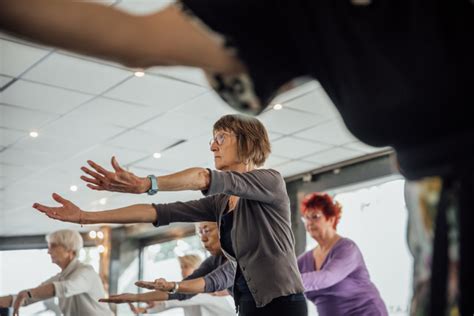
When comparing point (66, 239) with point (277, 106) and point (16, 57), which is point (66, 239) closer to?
point (16, 57)

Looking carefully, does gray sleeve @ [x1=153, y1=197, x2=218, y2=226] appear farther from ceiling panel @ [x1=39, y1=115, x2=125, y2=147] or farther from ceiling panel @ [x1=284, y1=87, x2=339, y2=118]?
ceiling panel @ [x1=39, y1=115, x2=125, y2=147]

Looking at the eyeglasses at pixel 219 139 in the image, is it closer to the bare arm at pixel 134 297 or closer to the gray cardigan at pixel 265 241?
the gray cardigan at pixel 265 241

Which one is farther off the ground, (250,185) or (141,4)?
(141,4)

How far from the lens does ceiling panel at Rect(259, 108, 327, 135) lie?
6.96 metres

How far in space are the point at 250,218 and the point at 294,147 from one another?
5776 millimetres

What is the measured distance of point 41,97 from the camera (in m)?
6.42

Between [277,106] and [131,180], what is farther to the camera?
[277,106]

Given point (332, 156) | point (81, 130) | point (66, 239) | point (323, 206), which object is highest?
point (81, 130)

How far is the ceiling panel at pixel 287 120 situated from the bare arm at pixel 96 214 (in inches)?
189

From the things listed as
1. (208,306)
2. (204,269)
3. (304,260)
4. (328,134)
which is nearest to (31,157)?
(328,134)

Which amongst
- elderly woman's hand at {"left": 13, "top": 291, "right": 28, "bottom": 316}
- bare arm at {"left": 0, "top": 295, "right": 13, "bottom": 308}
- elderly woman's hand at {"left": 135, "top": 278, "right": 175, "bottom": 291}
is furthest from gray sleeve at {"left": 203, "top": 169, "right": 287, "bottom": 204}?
bare arm at {"left": 0, "top": 295, "right": 13, "bottom": 308}

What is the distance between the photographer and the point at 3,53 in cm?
546

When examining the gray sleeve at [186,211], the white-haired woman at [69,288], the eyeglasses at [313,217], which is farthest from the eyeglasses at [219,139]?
the white-haired woman at [69,288]

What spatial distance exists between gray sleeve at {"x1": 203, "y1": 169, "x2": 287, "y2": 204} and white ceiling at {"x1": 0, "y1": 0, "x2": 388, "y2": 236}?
2681 millimetres
